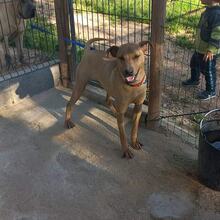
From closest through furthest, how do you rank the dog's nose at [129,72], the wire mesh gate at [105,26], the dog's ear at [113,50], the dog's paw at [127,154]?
1. the dog's nose at [129,72]
2. the dog's ear at [113,50]
3. the dog's paw at [127,154]
4. the wire mesh gate at [105,26]

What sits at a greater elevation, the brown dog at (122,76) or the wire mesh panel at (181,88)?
the brown dog at (122,76)

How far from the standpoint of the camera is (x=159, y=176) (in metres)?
3.44

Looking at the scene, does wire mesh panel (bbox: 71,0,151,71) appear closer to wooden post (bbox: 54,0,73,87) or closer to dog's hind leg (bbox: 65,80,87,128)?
wooden post (bbox: 54,0,73,87)

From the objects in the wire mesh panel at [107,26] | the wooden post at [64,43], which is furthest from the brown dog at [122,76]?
the wire mesh panel at [107,26]

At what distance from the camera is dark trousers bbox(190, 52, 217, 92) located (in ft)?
16.5

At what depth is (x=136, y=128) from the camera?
3.77 m

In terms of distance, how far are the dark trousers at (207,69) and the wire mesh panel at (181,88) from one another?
0.19 metres

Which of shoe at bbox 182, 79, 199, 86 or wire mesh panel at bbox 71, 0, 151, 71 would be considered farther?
wire mesh panel at bbox 71, 0, 151, 71

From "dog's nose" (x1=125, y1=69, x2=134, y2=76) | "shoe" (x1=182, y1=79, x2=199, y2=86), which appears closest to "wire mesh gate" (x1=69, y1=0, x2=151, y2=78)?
"shoe" (x1=182, y1=79, x2=199, y2=86)

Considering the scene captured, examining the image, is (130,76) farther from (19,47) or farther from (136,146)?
(19,47)

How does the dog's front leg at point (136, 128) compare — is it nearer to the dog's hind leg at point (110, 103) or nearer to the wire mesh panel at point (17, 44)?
the dog's hind leg at point (110, 103)

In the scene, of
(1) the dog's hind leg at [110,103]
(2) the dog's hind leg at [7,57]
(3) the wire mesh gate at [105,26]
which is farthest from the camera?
(2) the dog's hind leg at [7,57]

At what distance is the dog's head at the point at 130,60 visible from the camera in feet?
10.5

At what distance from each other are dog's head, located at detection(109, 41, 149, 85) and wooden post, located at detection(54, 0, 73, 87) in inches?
70.0
